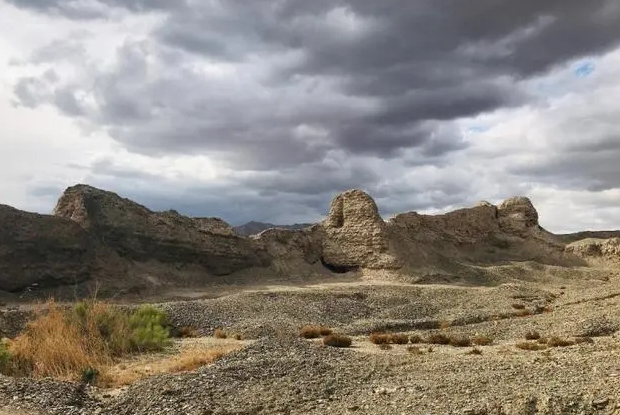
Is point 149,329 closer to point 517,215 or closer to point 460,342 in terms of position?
point 460,342

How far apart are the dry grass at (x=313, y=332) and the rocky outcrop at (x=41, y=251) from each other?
42.7ft

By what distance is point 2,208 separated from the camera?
31.6 m

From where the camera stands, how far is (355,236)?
4353 centimetres

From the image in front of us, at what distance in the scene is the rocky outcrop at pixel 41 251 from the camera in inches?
1193

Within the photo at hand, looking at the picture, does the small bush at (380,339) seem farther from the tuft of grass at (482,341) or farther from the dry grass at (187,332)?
the dry grass at (187,332)

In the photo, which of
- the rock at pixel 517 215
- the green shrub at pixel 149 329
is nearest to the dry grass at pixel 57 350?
the green shrub at pixel 149 329

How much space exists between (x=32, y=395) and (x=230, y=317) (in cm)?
1304

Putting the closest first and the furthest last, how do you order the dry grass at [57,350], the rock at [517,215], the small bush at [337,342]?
the dry grass at [57,350], the small bush at [337,342], the rock at [517,215]

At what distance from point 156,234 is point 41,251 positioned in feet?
21.5

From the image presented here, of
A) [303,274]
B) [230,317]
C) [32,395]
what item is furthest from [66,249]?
[32,395]

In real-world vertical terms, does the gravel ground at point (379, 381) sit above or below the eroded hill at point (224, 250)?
below

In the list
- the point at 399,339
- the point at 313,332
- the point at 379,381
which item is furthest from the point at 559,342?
the point at 313,332

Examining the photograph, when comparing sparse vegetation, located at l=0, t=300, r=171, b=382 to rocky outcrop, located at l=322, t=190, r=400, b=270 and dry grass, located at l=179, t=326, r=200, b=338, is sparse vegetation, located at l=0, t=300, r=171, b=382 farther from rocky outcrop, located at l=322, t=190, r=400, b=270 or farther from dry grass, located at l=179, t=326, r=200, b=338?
rocky outcrop, located at l=322, t=190, r=400, b=270

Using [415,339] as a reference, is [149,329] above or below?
above
